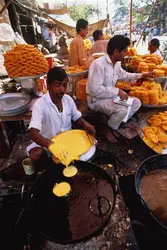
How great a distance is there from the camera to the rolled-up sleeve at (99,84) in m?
2.86

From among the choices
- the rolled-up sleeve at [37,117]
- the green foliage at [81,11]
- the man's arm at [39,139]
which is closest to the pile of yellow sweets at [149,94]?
the rolled-up sleeve at [37,117]

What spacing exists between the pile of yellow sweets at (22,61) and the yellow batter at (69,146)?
1561mm

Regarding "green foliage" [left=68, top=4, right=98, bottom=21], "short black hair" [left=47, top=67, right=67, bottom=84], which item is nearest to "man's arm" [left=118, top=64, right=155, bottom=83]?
"short black hair" [left=47, top=67, right=67, bottom=84]

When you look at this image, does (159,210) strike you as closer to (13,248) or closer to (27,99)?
(13,248)

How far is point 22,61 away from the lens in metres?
2.71

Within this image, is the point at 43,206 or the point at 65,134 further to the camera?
the point at 65,134

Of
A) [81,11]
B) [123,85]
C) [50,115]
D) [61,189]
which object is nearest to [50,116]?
[50,115]

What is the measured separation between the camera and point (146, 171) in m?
2.08

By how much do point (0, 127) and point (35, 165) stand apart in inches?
48.7

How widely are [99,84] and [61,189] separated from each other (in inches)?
76.3

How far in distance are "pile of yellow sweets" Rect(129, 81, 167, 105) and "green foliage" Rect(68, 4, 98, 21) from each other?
3726 cm

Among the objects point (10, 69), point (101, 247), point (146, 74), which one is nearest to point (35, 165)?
point (101, 247)

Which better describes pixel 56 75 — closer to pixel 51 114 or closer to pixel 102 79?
pixel 51 114

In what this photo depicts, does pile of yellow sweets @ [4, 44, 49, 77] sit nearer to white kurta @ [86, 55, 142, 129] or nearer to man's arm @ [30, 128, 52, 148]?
white kurta @ [86, 55, 142, 129]
